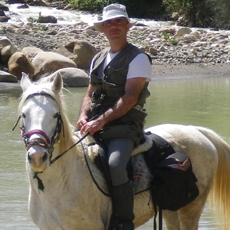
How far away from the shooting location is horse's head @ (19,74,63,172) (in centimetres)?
405

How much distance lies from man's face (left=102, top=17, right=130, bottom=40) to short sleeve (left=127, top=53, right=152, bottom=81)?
0.28 metres

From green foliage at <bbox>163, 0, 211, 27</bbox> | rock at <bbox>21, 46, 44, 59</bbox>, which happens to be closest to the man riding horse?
rock at <bbox>21, 46, 44, 59</bbox>

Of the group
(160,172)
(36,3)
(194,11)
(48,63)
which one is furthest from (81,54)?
(36,3)

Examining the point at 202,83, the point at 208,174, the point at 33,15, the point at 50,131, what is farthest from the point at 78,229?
the point at 33,15

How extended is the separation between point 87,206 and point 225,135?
7987mm

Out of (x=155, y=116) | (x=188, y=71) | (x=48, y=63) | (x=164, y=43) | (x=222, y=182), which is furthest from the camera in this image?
(x=164, y=43)

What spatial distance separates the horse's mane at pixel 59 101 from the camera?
14.5 feet

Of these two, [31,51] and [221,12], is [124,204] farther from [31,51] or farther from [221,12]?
[221,12]

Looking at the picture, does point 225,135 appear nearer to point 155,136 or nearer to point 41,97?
point 155,136

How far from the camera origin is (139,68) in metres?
4.78

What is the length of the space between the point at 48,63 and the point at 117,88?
17228 mm

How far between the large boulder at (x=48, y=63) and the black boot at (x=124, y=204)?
1688 cm

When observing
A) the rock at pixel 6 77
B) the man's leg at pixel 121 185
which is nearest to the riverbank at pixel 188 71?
the rock at pixel 6 77

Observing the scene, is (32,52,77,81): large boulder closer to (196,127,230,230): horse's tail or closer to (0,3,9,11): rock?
(196,127,230,230): horse's tail
